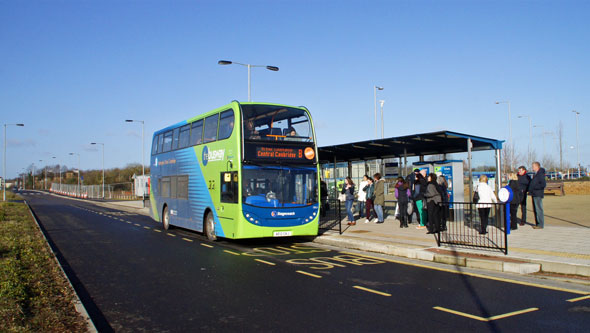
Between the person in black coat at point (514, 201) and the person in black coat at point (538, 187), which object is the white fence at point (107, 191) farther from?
the person in black coat at point (538, 187)

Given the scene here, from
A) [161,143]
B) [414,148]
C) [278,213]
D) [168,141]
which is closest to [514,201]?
[414,148]

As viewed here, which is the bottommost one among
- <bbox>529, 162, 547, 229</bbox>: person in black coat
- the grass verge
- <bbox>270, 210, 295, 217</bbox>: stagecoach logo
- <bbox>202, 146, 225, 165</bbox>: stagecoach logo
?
the grass verge

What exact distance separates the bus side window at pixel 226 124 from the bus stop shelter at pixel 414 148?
19.2 ft

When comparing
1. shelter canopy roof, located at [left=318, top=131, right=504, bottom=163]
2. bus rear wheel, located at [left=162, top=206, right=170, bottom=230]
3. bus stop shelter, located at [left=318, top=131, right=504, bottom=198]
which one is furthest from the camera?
bus rear wheel, located at [left=162, top=206, right=170, bottom=230]

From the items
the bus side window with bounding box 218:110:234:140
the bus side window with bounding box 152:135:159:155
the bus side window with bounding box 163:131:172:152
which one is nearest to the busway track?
the bus side window with bounding box 218:110:234:140

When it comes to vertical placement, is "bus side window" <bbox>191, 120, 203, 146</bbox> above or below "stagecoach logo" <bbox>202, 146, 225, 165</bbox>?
above

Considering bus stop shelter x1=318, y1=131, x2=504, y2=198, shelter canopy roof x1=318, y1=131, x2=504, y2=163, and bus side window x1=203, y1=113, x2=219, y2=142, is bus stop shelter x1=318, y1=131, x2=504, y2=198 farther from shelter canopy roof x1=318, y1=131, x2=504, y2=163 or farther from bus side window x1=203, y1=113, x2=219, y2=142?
bus side window x1=203, y1=113, x2=219, y2=142

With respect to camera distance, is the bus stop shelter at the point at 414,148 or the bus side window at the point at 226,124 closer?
the bus side window at the point at 226,124

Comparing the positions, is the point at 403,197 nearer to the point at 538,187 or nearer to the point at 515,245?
the point at 538,187

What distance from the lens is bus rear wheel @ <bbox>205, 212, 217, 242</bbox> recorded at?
46.9 ft

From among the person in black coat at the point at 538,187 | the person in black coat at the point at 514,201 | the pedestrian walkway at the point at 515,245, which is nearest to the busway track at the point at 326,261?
the pedestrian walkway at the point at 515,245

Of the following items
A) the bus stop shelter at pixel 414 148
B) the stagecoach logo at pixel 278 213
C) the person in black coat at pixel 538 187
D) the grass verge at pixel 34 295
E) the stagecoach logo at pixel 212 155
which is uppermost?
the bus stop shelter at pixel 414 148

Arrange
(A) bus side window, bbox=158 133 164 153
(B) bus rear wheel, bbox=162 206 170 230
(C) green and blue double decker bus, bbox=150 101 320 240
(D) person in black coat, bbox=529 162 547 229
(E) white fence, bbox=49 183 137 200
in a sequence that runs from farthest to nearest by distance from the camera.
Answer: (E) white fence, bbox=49 183 137 200
(A) bus side window, bbox=158 133 164 153
(B) bus rear wheel, bbox=162 206 170 230
(D) person in black coat, bbox=529 162 547 229
(C) green and blue double decker bus, bbox=150 101 320 240

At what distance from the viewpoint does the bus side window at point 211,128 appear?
14180mm
